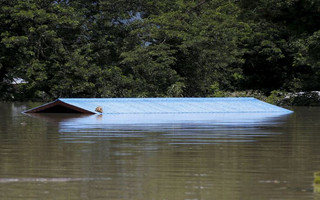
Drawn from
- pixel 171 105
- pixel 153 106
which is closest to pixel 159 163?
pixel 153 106

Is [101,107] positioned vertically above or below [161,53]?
below

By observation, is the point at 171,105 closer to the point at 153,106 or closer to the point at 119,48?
the point at 153,106

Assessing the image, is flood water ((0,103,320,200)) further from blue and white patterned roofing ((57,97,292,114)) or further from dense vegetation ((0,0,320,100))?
dense vegetation ((0,0,320,100))

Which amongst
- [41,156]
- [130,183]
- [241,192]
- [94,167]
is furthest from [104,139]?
[241,192]

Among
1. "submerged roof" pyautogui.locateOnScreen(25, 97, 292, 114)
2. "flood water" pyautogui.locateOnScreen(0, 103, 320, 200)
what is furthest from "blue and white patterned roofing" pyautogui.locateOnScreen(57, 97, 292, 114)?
"flood water" pyautogui.locateOnScreen(0, 103, 320, 200)

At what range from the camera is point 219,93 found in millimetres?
36469

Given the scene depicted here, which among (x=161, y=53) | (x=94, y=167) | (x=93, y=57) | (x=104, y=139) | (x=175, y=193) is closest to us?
(x=175, y=193)

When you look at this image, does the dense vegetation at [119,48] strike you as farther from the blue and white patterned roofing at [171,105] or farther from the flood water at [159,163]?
the flood water at [159,163]

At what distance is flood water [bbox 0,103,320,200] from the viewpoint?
6.68 metres

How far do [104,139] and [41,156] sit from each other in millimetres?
3017

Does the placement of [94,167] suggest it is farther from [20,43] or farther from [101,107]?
[20,43]

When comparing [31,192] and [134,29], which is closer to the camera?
[31,192]

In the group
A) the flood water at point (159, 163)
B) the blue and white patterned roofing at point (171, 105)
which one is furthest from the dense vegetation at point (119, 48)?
the flood water at point (159, 163)

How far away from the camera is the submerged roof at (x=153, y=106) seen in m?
22.5
